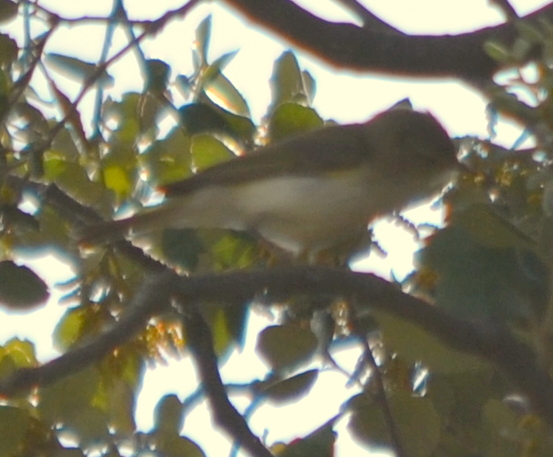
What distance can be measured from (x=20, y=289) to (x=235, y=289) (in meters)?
0.43

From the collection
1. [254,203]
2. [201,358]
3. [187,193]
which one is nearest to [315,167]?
[254,203]

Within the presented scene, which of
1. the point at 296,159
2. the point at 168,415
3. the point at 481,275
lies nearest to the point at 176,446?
the point at 168,415

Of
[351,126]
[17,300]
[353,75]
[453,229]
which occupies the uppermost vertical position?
[351,126]

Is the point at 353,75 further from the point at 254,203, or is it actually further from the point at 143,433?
the point at 143,433

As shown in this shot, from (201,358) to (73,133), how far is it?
523 millimetres

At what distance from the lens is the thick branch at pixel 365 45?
98.7 inches

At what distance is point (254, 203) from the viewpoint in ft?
9.11

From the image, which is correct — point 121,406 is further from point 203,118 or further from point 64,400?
point 203,118

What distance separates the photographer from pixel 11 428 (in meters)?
1.54

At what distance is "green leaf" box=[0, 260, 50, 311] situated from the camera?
1761mm

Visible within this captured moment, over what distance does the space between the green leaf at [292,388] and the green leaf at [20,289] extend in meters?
0.40

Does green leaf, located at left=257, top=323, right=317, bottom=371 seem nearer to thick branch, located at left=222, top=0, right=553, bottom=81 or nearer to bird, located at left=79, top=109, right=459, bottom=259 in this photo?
bird, located at left=79, top=109, right=459, bottom=259

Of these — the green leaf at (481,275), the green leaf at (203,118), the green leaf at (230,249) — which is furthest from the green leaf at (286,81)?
the green leaf at (481,275)

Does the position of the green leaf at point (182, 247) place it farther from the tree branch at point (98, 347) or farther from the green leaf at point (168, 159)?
the tree branch at point (98, 347)
